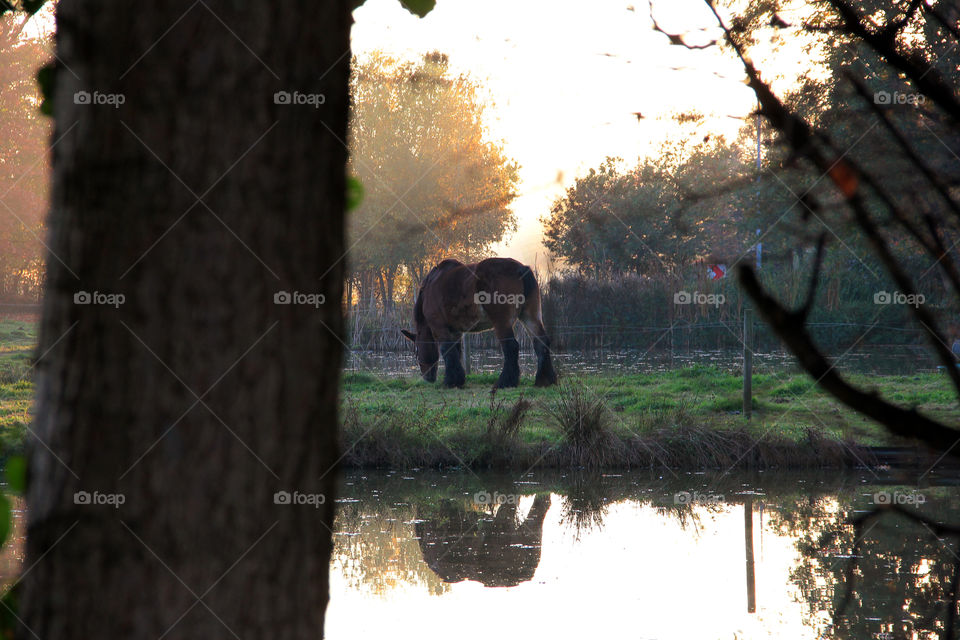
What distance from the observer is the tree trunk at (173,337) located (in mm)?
1022

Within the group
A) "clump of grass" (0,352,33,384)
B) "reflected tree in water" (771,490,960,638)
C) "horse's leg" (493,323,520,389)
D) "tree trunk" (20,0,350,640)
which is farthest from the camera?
"clump of grass" (0,352,33,384)

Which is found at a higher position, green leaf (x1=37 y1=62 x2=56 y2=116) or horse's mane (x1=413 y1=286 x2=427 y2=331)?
horse's mane (x1=413 y1=286 x2=427 y2=331)

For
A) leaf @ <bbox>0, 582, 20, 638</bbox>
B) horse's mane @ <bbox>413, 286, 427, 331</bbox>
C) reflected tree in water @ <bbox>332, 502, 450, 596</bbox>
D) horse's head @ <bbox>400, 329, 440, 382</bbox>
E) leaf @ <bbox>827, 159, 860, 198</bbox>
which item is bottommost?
reflected tree in water @ <bbox>332, 502, 450, 596</bbox>

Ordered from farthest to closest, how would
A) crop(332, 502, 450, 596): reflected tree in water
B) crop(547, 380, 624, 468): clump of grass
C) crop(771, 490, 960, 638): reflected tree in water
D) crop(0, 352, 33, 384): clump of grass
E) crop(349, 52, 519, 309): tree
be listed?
crop(349, 52, 519, 309): tree → crop(0, 352, 33, 384): clump of grass → crop(547, 380, 624, 468): clump of grass → crop(332, 502, 450, 596): reflected tree in water → crop(771, 490, 960, 638): reflected tree in water

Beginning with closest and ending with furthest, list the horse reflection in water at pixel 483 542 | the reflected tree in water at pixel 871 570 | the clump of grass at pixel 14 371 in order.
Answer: the reflected tree in water at pixel 871 570
the horse reflection in water at pixel 483 542
the clump of grass at pixel 14 371

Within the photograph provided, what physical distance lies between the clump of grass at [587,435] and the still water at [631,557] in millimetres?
299

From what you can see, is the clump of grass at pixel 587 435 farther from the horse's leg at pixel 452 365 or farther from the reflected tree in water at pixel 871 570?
the horse's leg at pixel 452 365

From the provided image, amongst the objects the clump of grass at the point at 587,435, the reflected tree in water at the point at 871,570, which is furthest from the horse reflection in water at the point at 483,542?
the reflected tree in water at the point at 871,570

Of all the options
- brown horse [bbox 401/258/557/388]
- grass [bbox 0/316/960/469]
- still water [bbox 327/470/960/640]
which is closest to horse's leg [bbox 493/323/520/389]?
brown horse [bbox 401/258/557/388]

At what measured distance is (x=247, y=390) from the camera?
1055 mm

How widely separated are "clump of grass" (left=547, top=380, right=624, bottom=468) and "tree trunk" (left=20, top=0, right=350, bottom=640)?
8.09 metres

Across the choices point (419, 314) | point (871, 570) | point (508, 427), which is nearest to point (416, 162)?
point (419, 314)

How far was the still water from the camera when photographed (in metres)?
5.03

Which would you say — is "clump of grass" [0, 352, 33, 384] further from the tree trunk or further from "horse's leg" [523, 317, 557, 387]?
the tree trunk
